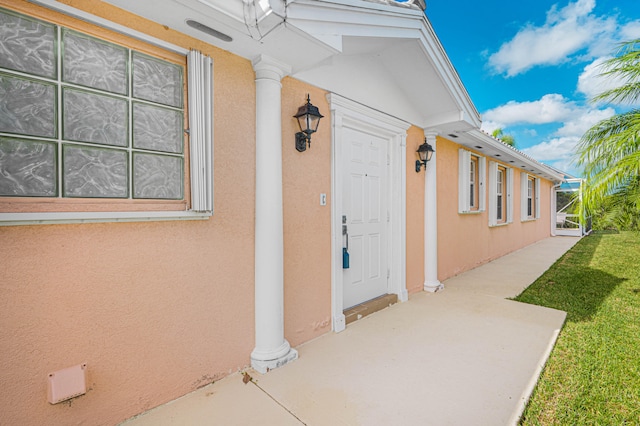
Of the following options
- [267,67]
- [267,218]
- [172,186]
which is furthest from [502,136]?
[172,186]

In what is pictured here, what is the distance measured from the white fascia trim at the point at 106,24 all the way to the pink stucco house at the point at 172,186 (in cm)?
1

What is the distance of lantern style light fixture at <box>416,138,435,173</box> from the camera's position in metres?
5.00

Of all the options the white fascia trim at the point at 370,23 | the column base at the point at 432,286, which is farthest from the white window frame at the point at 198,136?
the column base at the point at 432,286

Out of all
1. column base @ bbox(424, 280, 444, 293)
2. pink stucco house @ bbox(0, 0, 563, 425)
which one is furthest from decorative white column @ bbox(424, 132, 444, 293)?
pink stucco house @ bbox(0, 0, 563, 425)

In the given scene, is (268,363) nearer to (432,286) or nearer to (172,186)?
(172,186)

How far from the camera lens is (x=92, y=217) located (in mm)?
1958

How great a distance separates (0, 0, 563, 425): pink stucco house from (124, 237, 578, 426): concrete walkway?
0.28m

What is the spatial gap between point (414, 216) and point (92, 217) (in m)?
4.40

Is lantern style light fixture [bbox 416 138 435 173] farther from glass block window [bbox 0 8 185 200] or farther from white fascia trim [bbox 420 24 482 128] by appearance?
glass block window [bbox 0 8 185 200]

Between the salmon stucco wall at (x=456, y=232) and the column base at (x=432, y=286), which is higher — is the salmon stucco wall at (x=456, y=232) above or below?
above

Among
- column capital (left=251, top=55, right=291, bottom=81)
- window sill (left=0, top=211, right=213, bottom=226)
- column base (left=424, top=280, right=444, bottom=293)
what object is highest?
column capital (left=251, top=55, right=291, bottom=81)

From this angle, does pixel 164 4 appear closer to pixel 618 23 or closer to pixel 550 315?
pixel 550 315

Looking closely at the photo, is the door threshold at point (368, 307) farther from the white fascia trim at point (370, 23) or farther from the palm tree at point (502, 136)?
the palm tree at point (502, 136)

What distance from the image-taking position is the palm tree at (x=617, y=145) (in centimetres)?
418
